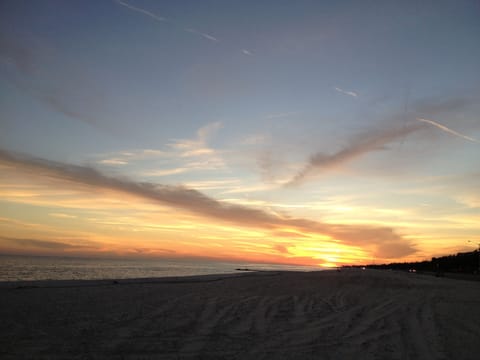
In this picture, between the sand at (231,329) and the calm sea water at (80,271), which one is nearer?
the sand at (231,329)

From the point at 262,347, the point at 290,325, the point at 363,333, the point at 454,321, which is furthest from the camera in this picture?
the point at 454,321

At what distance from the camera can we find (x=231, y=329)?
9547 mm

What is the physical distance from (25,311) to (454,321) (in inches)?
586

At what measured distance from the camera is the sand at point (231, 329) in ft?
24.5

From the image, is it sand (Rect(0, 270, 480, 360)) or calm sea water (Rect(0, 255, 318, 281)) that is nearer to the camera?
sand (Rect(0, 270, 480, 360))

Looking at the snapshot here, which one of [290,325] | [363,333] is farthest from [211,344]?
[363,333]

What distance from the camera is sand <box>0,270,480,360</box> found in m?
7.48

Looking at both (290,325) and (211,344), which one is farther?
(290,325)

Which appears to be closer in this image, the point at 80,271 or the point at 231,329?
the point at 231,329

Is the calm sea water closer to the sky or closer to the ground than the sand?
closer to the ground

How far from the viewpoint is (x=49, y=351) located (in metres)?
7.23

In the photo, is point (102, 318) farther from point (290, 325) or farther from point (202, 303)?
point (290, 325)

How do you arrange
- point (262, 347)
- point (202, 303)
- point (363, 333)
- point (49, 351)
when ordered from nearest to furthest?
1. point (49, 351)
2. point (262, 347)
3. point (363, 333)
4. point (202, 303)

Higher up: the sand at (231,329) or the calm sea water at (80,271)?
the sand at (231,329)
